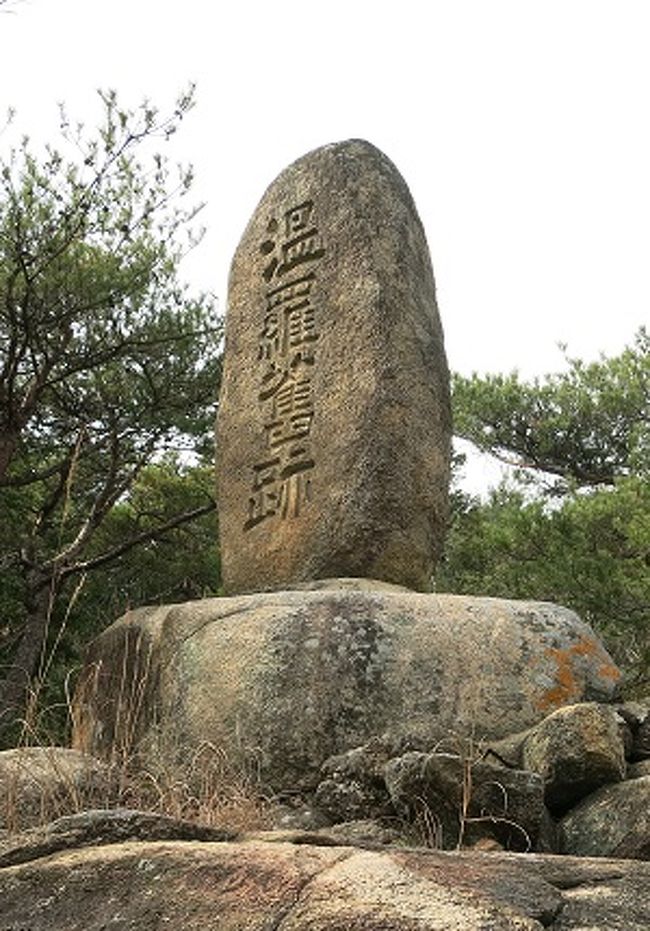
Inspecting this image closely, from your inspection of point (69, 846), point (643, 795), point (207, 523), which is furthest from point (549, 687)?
point (207, 523)

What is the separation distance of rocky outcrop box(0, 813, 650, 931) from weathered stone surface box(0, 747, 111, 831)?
0.77 metres

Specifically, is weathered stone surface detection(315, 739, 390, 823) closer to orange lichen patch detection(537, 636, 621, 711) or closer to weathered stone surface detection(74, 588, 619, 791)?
weathered stone surface detection(74, 588, 619, 791)

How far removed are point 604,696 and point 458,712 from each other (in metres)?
0.52

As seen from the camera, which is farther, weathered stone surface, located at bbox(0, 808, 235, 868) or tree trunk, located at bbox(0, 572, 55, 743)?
tree trunk, located at bbox(0, 572, 55, 743)

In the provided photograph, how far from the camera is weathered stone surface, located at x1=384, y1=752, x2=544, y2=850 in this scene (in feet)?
10.1

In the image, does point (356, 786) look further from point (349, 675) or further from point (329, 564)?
point (329, 564)

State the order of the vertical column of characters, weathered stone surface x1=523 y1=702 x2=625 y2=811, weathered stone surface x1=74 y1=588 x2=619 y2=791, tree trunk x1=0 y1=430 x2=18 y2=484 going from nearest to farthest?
weathered stone surface x1=523 y1=702 x2=625 y2=811, weathered stone surface x1=74 y1=588 x2=619 y2=791, the vertical column of characters, tree trunk x1=0 y1=430 x2=18 y2=484

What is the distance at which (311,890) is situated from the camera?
195 centimetres

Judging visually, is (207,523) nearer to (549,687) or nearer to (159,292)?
(159,292)

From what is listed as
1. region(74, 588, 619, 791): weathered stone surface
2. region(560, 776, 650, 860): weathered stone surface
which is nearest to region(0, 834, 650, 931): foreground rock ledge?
region(560, 776, 650, 860): weathered stone surface

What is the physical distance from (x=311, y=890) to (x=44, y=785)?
135 centimetres

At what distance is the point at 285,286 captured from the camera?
17.7 feet

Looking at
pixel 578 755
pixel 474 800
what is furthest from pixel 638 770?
pixel 474 800

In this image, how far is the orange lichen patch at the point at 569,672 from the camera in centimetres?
398
